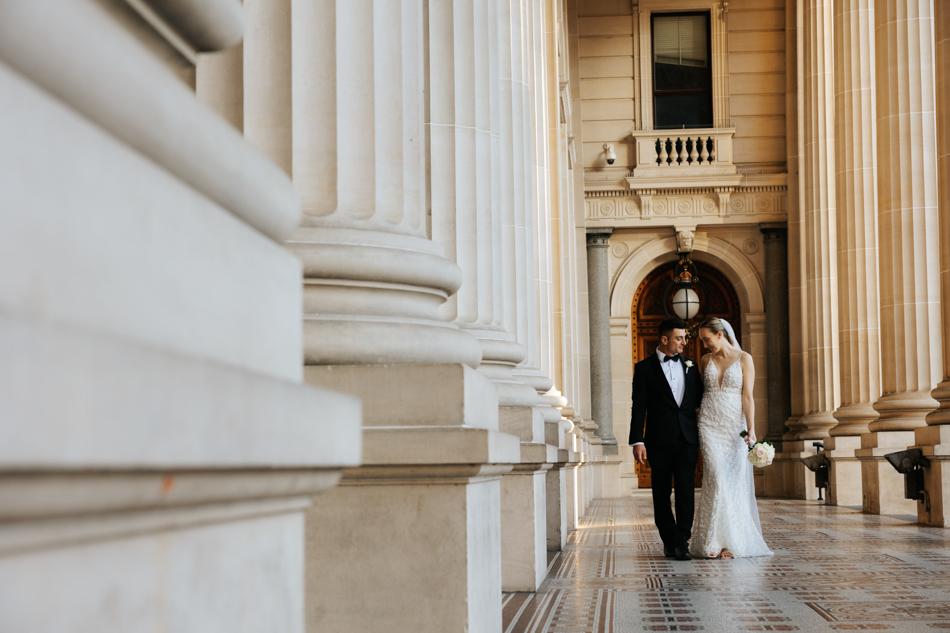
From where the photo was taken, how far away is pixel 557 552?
8492mm

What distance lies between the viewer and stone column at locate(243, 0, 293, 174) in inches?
124

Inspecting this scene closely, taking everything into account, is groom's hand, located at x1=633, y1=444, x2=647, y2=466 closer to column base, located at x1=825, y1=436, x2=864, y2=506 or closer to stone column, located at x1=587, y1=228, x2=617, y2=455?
column base, located at x1=825, y1=436, x2=864, y2=506

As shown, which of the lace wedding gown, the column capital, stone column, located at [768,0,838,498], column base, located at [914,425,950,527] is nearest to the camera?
the lace wedding gown

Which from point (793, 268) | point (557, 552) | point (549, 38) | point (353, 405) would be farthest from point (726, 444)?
point (793, 268)

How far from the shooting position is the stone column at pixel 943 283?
1058 centimetres

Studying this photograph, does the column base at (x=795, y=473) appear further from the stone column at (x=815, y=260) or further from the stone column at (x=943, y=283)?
the stone column at (x=943, y=283)

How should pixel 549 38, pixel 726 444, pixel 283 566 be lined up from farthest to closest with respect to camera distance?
pixel 549 38 < pixel 726 444 < pixel 283 566

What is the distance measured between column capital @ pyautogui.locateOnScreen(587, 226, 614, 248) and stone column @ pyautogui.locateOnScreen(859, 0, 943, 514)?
949 cm

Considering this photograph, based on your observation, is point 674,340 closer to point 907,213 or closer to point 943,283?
point 943,283

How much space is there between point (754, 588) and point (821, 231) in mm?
15643

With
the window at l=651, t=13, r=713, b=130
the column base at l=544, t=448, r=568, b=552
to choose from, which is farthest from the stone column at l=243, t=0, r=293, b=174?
the window at l=651, t=13, r=713, b=130

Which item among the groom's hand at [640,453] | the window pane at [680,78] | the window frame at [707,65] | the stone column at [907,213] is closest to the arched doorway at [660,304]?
the window frame at [707,65]

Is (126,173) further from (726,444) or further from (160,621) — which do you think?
(726,444)

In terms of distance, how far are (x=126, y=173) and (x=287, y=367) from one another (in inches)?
24.6
